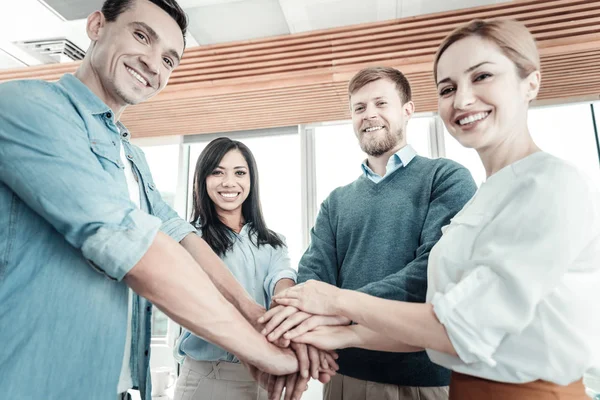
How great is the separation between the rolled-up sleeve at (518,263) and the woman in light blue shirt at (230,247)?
104cm

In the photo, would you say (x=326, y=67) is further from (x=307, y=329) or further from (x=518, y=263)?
(x=518, y=263)

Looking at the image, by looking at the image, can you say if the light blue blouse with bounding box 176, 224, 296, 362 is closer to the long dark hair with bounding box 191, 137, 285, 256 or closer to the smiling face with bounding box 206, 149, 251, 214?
the long dark hair with bounding box 191, 137, 285, 256

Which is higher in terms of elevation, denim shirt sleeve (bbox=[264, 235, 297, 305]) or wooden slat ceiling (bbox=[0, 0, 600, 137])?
wooden slat ceiling (bbox=[0, 0, 600, 137])

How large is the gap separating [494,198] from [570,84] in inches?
117

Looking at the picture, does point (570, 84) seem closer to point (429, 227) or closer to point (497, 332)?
point (429, 227)

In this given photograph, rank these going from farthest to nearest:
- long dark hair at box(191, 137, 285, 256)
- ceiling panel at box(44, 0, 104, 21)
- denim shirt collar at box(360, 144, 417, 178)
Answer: ceiling panel at box(44, 0, 104, 21) → long dark hair at box(191, 137, 285, 256) → denim shirt collar at box(360, 144, 417, 178)

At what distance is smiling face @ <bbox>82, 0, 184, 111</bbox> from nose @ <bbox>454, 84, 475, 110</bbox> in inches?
38.2

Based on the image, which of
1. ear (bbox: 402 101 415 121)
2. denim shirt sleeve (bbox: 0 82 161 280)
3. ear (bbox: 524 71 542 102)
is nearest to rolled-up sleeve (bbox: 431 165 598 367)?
ear (bbox: 524 71 542 102)

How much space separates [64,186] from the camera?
0.82 m

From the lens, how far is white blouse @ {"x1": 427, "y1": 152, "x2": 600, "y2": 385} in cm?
83

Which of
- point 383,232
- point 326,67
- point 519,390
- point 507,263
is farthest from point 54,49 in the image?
point 519,390

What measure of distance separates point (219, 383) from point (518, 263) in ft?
4.51

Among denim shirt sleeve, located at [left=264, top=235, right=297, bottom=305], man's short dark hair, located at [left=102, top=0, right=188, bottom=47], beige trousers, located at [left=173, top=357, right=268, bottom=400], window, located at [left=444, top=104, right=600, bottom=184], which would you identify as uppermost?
window, located at [left=444, top=104, right=600, bottom=184]

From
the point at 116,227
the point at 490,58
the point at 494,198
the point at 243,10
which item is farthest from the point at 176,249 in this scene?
the point at 243,10
